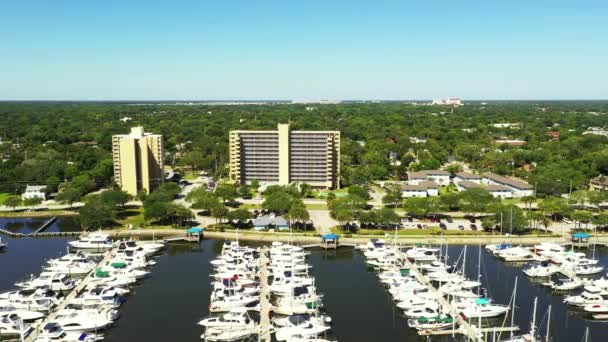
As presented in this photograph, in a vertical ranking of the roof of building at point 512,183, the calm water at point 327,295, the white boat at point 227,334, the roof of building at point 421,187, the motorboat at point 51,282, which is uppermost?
the roof of building at point 512,183

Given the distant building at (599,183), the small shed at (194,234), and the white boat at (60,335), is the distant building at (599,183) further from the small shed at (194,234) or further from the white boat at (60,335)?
the white boat at (60,335)

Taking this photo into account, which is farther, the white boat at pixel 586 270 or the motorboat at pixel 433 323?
the white boat at pixel 586 270

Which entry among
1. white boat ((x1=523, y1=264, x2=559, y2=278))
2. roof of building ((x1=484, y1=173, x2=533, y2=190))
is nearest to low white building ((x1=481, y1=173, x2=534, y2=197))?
roof of building ((x1=484, y1=173, x2=533, y2=190))

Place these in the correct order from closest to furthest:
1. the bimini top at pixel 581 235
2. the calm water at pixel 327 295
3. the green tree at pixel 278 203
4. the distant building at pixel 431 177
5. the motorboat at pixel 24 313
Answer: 1. the calm water at pixel 327 295
2. the motorboat at pixel 24 313
3. the bimini top at pixel 581 235
4. the green tree at pixel 278 203
5. the distant building at pixel 431 177

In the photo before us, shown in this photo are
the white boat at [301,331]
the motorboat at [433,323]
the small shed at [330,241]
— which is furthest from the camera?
the small shed at [330,241]

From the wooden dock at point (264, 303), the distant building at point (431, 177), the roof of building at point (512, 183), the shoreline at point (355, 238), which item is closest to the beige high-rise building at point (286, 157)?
the distant building at point (431, 177)

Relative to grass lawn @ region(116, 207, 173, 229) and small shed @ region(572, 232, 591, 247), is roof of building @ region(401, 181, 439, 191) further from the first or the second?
grass lawn @ region(116, 207, 173, 229)

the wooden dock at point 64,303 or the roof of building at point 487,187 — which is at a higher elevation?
the roof of building at point 487,187

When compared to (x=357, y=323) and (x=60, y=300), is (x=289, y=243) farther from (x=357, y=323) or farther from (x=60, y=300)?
(x=60, y=300)
